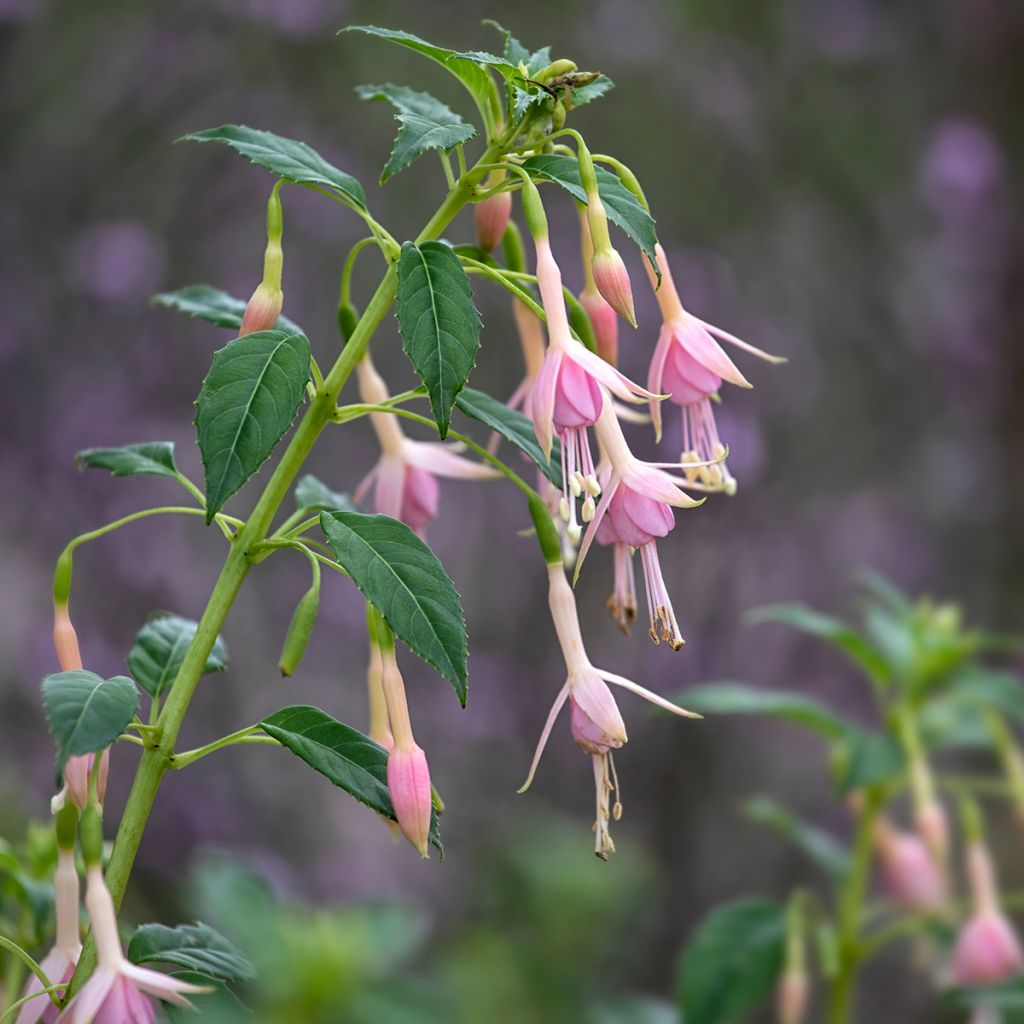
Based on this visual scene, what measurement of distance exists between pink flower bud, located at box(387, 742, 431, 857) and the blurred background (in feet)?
4.16

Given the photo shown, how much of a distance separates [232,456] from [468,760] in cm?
191

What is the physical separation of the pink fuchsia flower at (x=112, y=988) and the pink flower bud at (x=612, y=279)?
0.37 m

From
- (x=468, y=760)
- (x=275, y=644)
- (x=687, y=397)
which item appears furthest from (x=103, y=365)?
(x=687, y=397)

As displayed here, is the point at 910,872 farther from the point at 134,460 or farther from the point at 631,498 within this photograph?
the point at 134,460

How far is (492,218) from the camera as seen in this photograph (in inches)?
26.0

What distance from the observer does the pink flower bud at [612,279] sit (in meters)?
0.60

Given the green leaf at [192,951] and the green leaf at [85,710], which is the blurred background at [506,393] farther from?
the green leaf at [85,710]

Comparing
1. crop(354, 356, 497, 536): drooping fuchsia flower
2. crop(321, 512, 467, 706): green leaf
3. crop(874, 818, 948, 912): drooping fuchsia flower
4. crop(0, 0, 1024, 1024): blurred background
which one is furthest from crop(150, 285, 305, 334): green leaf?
crop(0, 0, 1024, 1024): blurred background

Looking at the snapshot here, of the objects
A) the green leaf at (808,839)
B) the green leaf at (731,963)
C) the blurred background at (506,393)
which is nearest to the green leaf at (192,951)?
the green leaf at (731,963)

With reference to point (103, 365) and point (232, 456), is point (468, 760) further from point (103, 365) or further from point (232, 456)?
point (232, 456)

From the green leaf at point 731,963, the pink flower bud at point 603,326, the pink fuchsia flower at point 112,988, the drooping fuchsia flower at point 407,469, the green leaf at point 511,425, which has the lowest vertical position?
the green leaf at point 731,963

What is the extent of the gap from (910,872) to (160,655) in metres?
0.81

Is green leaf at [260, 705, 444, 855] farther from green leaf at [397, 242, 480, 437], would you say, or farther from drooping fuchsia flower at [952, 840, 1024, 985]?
drooping fuchsia flower at [952, 840, 1024, 985]

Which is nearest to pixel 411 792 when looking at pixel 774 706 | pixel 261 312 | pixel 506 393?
pixel 261 312
